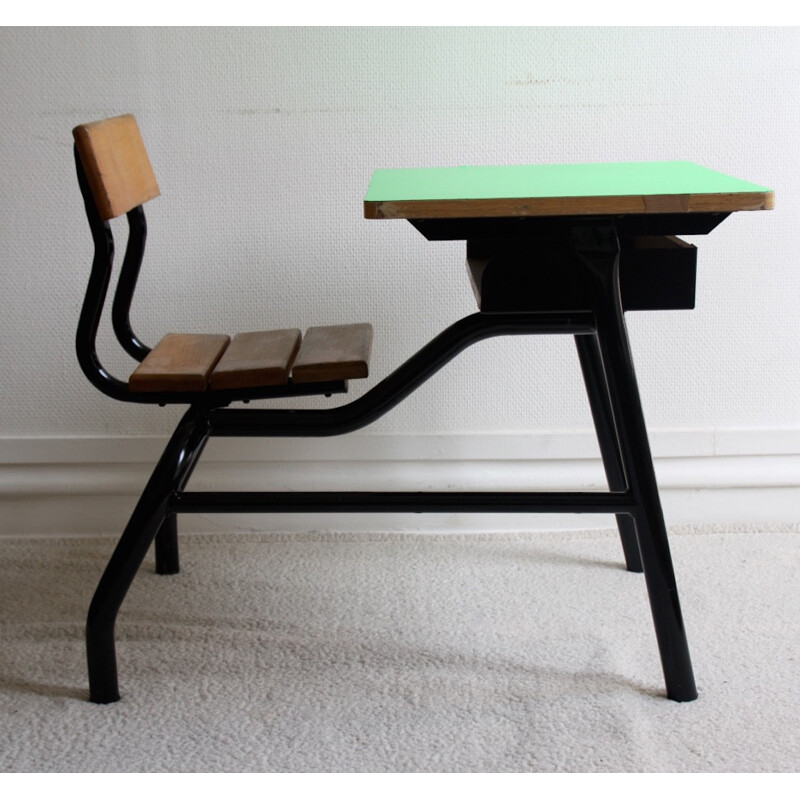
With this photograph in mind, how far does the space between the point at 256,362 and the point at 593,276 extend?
0.48 meters

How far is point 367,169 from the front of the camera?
189 centimetres

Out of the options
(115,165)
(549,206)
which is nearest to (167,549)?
(115,165)

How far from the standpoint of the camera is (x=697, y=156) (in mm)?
1896

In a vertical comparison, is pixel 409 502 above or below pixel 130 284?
below

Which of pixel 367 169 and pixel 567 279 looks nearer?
pixel 567 279

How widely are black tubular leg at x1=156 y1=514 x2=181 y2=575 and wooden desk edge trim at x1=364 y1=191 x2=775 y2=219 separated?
85cm

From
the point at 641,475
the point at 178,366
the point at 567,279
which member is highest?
the point at 567,279

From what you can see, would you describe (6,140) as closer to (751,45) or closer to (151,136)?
(151,136)

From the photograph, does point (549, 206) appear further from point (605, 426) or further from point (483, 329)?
point (605, 426)

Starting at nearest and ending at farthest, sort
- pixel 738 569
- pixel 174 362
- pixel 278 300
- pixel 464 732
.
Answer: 1. pixel 464 732
2. pixel 174 362
3. pixel 738 569
4. pixel 278 300

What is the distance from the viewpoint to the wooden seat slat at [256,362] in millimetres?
1411

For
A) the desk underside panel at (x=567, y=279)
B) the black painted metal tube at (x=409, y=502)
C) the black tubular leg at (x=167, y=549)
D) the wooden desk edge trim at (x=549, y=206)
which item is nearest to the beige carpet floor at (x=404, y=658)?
the black tubular leg at (x=167, y=549)

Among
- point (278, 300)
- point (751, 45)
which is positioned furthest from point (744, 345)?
point (278, 300)

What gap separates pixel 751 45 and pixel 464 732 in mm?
1308
